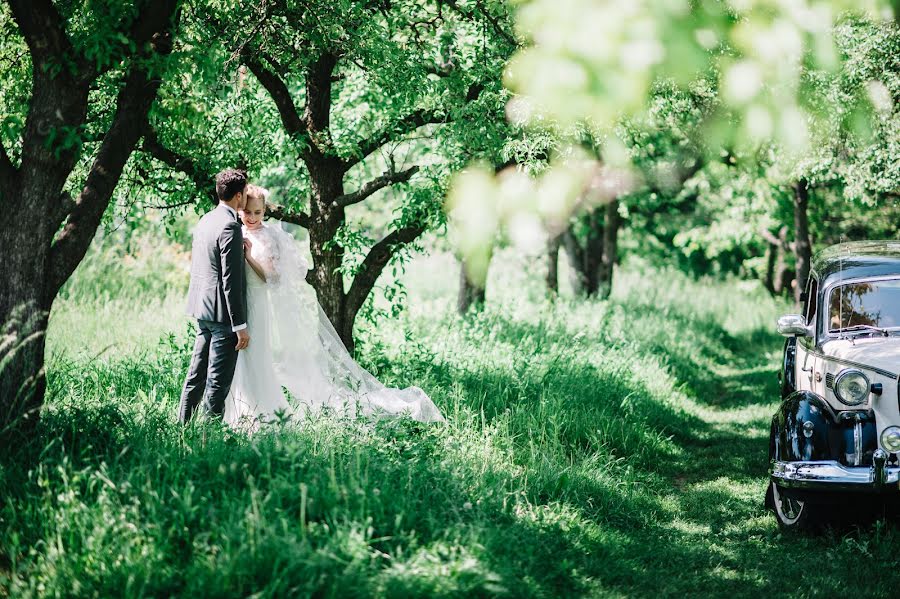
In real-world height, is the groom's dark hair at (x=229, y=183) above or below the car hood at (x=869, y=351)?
above

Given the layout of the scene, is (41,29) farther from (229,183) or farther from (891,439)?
(891,439)

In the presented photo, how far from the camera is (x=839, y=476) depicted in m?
5.48

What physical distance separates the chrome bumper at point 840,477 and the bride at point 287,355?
294cm

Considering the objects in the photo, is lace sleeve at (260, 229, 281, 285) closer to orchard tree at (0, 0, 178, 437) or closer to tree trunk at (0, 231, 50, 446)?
orchard tree at (0, 0, 178, 437)

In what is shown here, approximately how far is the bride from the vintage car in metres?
2.91

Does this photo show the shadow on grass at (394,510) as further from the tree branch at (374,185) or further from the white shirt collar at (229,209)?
the tree branch at (374,185)

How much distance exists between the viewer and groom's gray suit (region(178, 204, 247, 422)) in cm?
654

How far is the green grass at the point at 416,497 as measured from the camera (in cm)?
421

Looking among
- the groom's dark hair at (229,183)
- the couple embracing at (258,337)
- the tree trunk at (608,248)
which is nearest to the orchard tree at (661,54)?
the couple embracing at (258,337)

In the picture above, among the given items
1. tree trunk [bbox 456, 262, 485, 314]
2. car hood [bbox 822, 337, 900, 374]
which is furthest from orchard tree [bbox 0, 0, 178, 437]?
tree trunk [bbox 456, 262, 485, 314]

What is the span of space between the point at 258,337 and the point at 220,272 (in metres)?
0.72

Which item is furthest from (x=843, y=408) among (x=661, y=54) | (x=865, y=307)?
(x=661, y=54)

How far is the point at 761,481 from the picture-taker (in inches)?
300

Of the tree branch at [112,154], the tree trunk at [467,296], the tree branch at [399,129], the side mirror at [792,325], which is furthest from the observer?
the tree trunk at [467,296]
